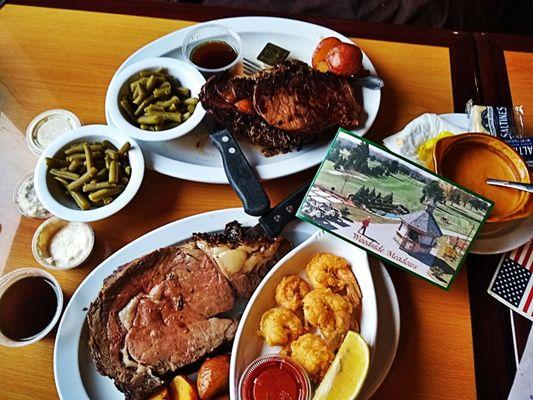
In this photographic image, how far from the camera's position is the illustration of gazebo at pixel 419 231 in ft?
4.37

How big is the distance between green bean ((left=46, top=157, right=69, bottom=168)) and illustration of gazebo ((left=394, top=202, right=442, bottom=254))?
3.30ft

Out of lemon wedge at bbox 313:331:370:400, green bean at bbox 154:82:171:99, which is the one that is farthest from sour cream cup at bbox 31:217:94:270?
lemon wedge at bbox 313:331:370:400

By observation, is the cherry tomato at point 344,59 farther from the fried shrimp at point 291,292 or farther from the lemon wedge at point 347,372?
the lemon wedge at point 347,372

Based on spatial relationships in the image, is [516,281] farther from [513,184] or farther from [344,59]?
[344,59]

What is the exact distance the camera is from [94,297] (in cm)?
141

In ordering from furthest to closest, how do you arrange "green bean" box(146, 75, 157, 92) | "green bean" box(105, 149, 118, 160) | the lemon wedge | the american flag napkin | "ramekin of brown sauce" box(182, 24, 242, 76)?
"ramekin of brown sauce" box(182, 24, 242, 76), "green bean" box(146, 75, 157, 92), "green bean" box(105, 149, 118, 160), the american flag napkin, the lemon wedge

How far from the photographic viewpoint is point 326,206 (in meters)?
1.37

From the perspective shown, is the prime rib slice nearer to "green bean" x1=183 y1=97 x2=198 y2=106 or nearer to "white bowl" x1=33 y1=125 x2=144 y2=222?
"white bowl" x1=33 y1=125 x2=144 y2=222

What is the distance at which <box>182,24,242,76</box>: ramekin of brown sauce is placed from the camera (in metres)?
1.78

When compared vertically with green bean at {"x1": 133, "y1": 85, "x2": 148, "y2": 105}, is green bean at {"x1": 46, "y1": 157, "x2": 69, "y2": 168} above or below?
below

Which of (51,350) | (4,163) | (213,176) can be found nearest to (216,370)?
(51,350)

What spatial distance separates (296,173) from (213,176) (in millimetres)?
264

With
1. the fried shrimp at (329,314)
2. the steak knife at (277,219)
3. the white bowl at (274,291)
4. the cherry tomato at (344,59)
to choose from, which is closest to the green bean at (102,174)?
the steak knife at (277,219)

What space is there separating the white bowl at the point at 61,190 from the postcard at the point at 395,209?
52cm
